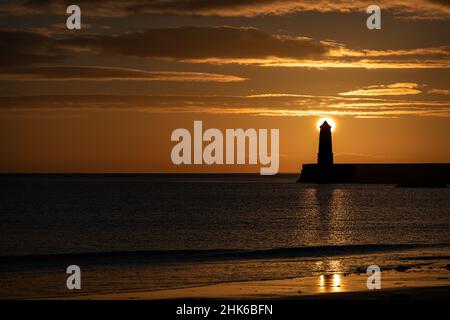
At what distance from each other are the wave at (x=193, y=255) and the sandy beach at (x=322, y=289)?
39.4 feet

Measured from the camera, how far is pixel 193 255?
141 ft

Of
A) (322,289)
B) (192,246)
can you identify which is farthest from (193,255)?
(322,289)

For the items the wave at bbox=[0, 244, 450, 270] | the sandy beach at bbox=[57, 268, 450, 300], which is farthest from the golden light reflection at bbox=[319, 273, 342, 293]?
the wave at bbox=[0, 244, 450, 270]

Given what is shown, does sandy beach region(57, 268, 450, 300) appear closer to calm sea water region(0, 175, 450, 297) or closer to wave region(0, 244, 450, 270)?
calm sea water region(0, 175, 450, 297)

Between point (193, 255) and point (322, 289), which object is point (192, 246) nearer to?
point (193, 255)

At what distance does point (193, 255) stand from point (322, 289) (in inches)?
699

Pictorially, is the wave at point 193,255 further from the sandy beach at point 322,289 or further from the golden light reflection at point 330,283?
the sandy beach at point 322,289

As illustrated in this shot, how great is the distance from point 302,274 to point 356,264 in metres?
5.25

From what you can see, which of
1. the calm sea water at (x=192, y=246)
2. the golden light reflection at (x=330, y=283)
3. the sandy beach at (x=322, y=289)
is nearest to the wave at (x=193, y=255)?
the calm sea water at (x=192, y=246)

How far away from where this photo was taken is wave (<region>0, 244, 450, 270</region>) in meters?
40.0

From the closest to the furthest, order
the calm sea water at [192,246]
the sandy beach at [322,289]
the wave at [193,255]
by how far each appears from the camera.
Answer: the sandy beach at [322,289] → the calm sea water at [192,246] → the wave at [193,255]

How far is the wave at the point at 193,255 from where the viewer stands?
131 ft

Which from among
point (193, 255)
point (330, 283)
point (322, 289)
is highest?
point (193, 255)
